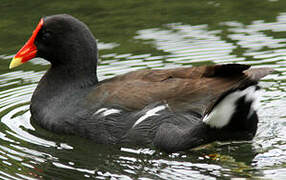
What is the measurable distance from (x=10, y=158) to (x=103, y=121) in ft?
3.03

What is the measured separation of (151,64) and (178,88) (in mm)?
2120

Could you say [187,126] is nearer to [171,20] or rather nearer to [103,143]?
[103,143]

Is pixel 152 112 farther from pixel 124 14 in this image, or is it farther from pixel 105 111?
pixel 124 14

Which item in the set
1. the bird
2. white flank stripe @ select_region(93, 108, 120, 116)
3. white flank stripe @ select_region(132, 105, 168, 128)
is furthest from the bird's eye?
white flank stripe @ select_region(132, 105, 168, 128)

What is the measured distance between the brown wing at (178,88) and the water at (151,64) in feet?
1.45

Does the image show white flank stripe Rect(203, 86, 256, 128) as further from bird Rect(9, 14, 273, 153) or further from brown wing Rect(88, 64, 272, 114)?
brown wing Rect(88, 64, 272, 114)

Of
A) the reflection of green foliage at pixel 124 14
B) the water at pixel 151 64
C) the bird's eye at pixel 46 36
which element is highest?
the bird's eye at pixel 46 36

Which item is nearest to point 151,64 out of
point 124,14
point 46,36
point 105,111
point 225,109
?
point 46,36

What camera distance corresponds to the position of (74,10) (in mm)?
10555

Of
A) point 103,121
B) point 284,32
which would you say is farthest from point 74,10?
point 103,121

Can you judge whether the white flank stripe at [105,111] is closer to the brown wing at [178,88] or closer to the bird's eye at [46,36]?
the brown wing at [178,88]

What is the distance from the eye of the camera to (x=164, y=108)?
20.1 ft

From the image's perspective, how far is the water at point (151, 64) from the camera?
5.79m

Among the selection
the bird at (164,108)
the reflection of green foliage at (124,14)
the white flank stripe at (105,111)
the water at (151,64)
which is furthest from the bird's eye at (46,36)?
the reflection of green foliage at (124,14)
